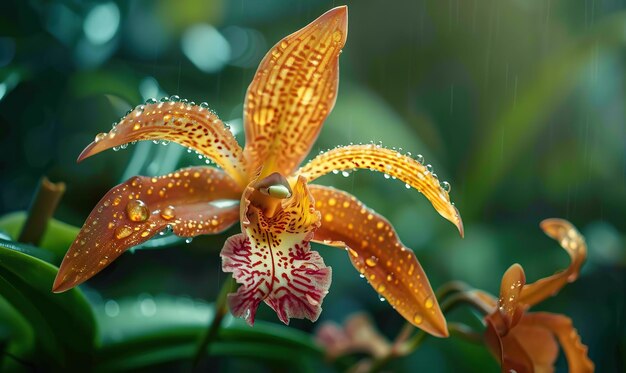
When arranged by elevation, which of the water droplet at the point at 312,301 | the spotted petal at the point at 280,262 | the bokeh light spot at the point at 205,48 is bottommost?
the bokeh light spot at the point at 205,48

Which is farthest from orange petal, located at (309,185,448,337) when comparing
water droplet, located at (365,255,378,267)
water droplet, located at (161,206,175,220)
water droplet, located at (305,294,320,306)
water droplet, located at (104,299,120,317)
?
water droplet, located at (104,299,120,317)

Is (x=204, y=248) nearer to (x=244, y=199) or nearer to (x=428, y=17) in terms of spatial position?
(x=244, y=199)

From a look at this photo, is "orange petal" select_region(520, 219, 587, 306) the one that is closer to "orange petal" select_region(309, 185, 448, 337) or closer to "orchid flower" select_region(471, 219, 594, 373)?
"orchid flower" select_region(471, 219, 594, 373)

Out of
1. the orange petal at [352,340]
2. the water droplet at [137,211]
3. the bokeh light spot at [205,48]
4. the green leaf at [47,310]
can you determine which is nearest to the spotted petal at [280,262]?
the water droplet at [137,211]

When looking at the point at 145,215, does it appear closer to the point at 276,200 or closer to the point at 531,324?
the point at 276,200

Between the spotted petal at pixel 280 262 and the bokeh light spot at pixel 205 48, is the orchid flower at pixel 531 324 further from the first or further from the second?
the bokeh light spot at pixel 205 48

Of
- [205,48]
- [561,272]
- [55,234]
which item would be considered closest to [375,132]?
[205,48]
